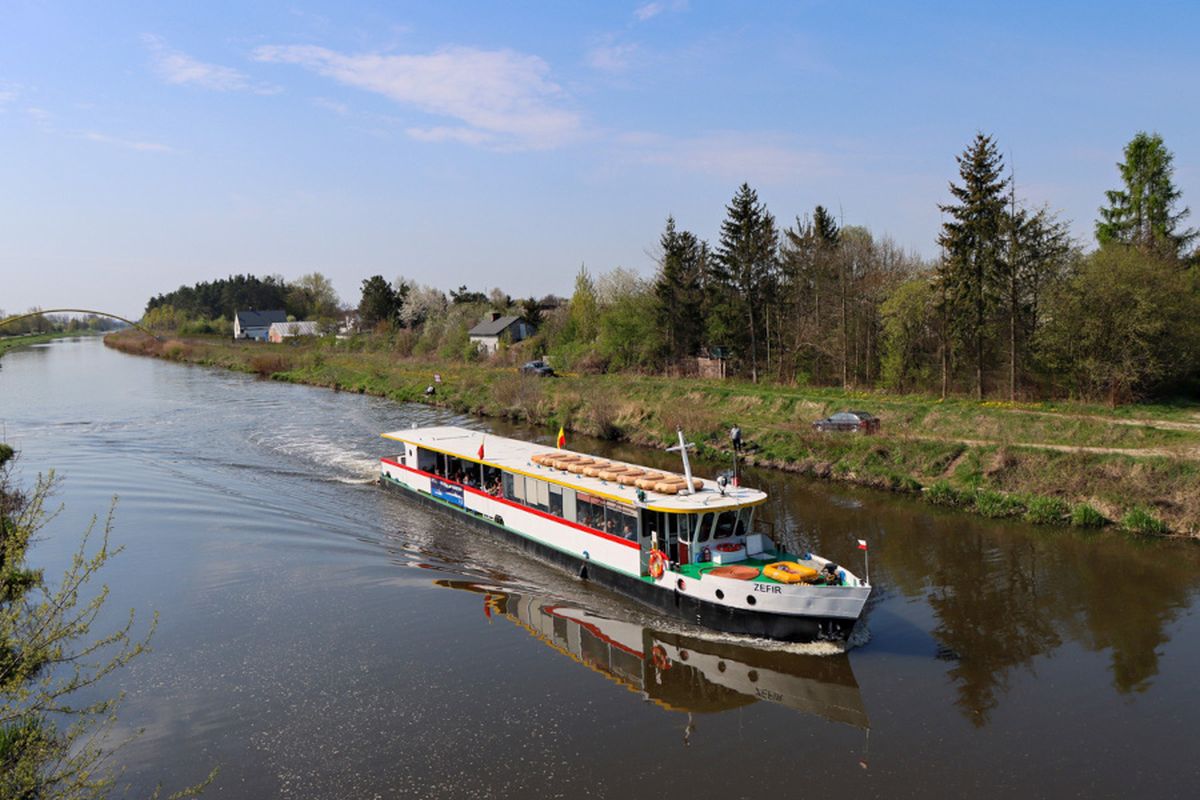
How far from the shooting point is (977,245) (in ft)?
138

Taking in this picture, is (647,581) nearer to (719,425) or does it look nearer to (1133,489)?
(1133,489)

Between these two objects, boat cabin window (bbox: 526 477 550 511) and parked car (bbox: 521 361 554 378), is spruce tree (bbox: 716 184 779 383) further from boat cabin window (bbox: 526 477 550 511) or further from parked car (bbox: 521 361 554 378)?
boat cabin window (bbox: 526 477 550 511)

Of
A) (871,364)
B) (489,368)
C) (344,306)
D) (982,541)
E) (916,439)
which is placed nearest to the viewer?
(982,541)

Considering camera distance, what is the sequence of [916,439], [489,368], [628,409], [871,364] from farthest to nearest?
[489,368] → [871,364] → [628,409] → [916,439]

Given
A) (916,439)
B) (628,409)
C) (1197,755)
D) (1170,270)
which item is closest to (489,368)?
(628,409)

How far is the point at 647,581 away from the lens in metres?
20.1

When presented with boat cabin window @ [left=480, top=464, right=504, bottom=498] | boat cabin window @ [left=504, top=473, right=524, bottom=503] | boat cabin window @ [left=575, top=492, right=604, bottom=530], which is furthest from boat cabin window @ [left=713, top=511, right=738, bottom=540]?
boat cabin window @ [left=480, top=464, right=504, bottom=498]

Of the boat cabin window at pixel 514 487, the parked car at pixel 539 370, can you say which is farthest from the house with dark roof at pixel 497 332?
the boat cabin window at pixel 514 487

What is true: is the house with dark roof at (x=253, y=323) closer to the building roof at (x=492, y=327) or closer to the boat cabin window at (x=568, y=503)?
the building roof at (x=492, y=327)

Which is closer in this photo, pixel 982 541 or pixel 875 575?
pixel 875 575

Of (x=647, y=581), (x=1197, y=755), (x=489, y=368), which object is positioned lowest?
(x=1197, y=755)

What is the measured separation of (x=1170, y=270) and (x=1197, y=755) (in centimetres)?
3189

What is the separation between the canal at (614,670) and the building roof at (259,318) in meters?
122

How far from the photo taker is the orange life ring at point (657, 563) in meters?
19.5
